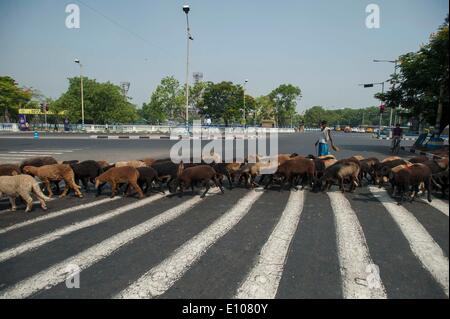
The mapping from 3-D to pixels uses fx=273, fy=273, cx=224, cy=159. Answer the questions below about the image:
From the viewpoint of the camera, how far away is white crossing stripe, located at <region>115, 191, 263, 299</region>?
2842 mm

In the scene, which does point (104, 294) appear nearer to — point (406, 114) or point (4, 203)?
point (4, 203)

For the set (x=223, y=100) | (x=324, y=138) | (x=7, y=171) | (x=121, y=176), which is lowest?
(x=121, y=176)

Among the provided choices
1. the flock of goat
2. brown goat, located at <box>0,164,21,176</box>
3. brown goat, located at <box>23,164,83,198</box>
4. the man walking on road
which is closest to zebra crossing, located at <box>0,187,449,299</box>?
the flock of goat

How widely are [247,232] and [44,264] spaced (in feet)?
9.47

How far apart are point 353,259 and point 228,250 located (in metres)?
1.63

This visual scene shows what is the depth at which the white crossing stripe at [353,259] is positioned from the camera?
2.78m

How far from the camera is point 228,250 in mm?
3842

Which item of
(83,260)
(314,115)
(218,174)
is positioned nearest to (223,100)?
(218,174)

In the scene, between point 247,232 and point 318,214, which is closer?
point 247,232

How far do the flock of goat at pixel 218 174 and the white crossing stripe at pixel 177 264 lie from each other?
251 cm

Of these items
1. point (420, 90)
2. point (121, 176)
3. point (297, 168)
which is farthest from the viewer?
point (420, 90)

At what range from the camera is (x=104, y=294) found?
280 centimetres
